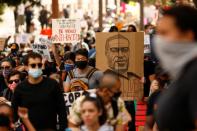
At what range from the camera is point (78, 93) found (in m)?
11.8

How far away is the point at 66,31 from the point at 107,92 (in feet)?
37.7

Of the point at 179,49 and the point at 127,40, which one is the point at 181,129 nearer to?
the point at 179,49

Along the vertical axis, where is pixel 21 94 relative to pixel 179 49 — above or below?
below

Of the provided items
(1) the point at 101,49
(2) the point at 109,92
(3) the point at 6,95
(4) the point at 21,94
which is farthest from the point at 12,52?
(2) the point at 109,92

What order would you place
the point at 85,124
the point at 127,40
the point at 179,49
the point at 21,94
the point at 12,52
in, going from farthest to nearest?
the point at 12,52, the point at 127,40, the point at 21,94, the point at 85,124, the point at 179,49

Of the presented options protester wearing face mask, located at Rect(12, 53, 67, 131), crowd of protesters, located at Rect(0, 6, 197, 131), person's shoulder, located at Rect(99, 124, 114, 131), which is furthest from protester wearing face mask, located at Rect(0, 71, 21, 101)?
person's shoulder, located at Rect(99, 124, 114, 131)

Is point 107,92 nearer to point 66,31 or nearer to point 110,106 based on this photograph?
point 110,106

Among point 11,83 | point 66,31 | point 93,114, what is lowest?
point 11,83

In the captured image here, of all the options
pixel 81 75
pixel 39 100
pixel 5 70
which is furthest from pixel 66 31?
pixel 39 100

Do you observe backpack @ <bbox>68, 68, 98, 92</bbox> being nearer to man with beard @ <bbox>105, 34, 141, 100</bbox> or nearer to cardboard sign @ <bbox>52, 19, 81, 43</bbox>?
man with beard @ <bbox>105, 34, 141, 100</bbox>

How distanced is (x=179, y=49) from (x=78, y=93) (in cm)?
730

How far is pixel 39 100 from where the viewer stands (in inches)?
384

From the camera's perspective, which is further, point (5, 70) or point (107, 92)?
point (5, 70)

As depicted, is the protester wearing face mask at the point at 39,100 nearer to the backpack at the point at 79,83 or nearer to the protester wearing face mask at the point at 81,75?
the protester wearing face mask at the point at 81,75
